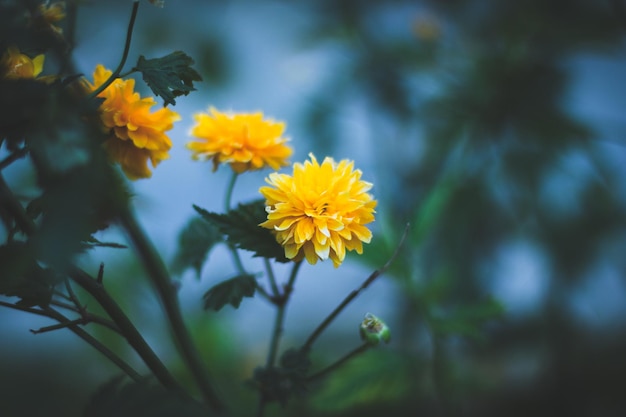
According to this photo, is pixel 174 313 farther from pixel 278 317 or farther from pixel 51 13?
pixel 51 13

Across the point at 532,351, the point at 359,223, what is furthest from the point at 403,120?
the point at 359,223

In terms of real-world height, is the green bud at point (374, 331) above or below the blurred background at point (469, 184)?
below

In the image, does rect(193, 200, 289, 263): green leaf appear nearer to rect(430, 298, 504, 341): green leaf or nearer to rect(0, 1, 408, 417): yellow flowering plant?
rect(0, 1, 408, 417): yellow flowering plant

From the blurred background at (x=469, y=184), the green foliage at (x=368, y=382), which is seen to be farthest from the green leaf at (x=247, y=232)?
the blurred background at (x=469, y=184)

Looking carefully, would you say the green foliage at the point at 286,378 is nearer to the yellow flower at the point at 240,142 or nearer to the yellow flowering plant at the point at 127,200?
the yellow flowering plant at the point at 127,200

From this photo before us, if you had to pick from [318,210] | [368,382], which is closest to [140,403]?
[318,210]

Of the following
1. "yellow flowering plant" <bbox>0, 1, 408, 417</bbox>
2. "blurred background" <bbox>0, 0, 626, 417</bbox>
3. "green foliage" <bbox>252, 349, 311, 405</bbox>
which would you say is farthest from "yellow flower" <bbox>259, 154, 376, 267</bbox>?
"blurred background" <bbox>0, 0, 626, 417</bbox>
